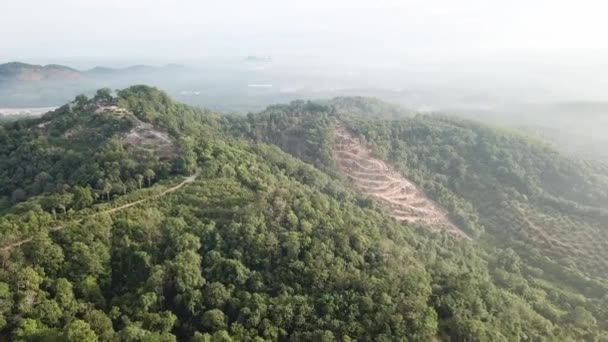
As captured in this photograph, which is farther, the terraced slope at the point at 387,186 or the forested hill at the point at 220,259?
the terraced slope at the point at 387,186

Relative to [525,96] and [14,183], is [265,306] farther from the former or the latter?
[525,96]

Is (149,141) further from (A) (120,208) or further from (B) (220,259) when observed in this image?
(B) (220,259)

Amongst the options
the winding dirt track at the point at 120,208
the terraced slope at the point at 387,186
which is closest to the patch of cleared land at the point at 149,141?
the winding dirt track at the point at 120,208

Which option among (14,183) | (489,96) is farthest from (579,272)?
(489,96)

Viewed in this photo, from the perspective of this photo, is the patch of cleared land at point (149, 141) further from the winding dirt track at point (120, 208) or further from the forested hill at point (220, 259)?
the winding dirt track at point (120, 208)

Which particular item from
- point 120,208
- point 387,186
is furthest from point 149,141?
point 387,186

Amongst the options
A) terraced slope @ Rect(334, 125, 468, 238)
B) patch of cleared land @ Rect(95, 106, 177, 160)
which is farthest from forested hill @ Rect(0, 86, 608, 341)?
terraced slope @ Rect(334, 125, 468, 238)

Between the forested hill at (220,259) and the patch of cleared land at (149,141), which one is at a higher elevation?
the patch of cleared land at (149,141)
